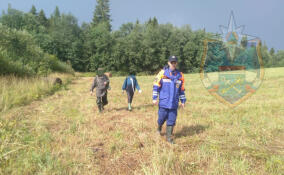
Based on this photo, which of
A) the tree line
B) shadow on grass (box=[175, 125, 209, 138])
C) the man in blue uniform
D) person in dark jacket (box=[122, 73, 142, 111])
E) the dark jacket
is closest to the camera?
the man in blue uniform

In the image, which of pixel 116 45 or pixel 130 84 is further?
pixel 116 45

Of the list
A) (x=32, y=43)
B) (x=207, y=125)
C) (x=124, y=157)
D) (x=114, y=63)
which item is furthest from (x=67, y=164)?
(x=114, y=63)

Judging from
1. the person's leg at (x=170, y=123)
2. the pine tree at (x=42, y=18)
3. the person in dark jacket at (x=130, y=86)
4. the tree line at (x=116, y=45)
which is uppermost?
the pine tree at (x=42, y=18)

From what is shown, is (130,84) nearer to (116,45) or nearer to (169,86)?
(169,86)

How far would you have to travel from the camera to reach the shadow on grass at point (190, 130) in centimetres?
538

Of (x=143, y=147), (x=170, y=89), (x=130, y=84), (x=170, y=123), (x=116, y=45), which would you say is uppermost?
(x=116, y=45)

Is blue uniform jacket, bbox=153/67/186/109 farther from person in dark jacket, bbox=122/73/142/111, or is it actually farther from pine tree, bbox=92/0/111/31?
pine tree, bbox=92/0/111/31

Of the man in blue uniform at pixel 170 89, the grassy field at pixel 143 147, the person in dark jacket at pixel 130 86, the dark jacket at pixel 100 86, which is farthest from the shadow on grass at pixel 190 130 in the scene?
the dark jacket at pixel 100 86

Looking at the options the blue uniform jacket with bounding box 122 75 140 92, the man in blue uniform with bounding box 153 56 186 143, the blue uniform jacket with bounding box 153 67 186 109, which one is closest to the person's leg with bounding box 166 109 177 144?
the man in blue uniform with bounding box 153 56 186 143

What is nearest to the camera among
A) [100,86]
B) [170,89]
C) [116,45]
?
[170,89]

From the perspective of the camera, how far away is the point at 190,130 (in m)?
5.72

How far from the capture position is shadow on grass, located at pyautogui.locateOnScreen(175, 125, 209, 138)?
17.6 feet

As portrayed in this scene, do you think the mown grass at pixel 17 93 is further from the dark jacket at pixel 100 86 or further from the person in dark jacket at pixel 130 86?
the person in dark jacket at pixel 130 86

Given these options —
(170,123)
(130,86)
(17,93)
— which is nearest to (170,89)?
(170,123)
